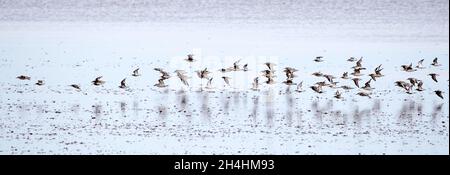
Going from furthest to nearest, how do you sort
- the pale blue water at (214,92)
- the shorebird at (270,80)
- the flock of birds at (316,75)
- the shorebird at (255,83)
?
the shorebird at (270,80)
the shorebird at (255,83)
the flock of birds at (316,75)
the pale blue water at (214,92)

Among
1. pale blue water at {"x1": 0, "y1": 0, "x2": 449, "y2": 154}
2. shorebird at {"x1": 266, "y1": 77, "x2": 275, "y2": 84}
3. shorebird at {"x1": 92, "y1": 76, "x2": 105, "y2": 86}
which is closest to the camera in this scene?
pale blue water at {"x1": 0, "y1": 0, "x2": 449, "y2": 154}

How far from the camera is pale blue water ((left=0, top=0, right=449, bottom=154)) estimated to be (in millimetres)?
16031

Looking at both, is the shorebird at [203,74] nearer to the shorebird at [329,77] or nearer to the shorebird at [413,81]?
the shorebird at [329,77]

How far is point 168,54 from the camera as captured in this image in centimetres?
2497

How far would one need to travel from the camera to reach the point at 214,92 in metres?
19.8

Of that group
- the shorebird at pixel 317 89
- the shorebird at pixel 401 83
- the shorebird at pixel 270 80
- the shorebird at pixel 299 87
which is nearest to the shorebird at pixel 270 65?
the shorebird at pixel 270 80

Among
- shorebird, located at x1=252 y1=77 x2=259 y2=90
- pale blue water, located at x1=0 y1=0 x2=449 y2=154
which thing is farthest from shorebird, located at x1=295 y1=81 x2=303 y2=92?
shorebird, located at x1=252 y1=77 x2=259 y2=90

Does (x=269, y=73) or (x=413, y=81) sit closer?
(x=413, y=81)

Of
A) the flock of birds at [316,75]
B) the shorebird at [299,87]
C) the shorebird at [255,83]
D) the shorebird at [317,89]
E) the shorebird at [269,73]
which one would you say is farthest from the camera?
the shorebird at [269,73]

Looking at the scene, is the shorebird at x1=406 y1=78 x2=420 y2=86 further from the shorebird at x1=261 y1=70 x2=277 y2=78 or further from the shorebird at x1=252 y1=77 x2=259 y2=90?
the shorebird at x1=252 y1=77 x2=259 y2=90

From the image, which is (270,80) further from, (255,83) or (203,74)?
(203,74)

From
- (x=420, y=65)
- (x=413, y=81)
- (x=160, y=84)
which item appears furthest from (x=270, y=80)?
(x=420, y=65)

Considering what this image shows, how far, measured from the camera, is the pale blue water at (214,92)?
52.6ft
